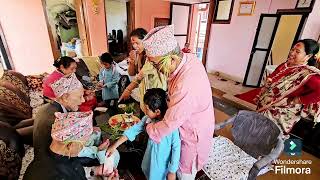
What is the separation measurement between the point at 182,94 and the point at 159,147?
0.42 metres

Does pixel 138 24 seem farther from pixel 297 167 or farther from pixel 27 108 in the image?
pixel 297 167

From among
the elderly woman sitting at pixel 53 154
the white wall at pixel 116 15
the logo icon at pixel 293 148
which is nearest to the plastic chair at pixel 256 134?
the logo icon at pixel 293 148

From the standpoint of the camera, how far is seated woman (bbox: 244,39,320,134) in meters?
1.50

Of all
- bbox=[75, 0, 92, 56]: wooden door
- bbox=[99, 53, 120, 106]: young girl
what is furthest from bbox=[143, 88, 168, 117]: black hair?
bbox=[75, 0, 92, 56]: wooden door

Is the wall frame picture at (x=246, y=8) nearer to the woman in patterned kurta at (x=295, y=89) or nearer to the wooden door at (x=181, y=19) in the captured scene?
the wooden door at (x=181, y=19)

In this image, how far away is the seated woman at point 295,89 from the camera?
4.93ft

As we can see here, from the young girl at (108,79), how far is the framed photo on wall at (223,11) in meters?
3.74

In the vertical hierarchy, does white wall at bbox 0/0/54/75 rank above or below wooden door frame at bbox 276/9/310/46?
below

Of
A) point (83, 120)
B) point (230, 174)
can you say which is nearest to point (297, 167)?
point (230, 174)

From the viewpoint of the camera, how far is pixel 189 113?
1.01 meters

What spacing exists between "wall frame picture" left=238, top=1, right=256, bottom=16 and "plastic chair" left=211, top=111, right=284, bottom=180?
377cm

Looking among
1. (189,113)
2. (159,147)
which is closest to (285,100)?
(189,113)

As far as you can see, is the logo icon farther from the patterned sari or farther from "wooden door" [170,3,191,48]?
"wooden door" [170,3,191,48]

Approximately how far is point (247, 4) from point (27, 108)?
4998mm
